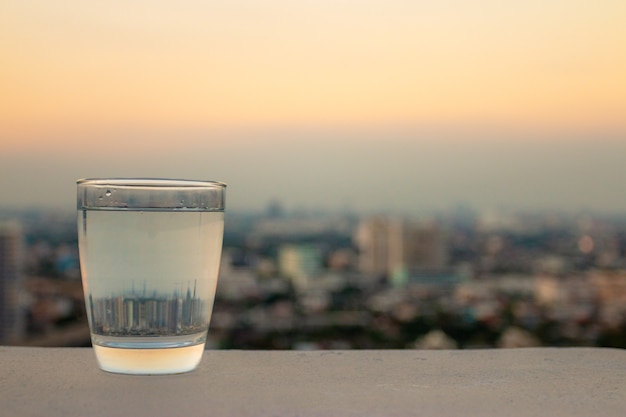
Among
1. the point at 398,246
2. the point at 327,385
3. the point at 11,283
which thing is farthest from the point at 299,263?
the point at 327,385

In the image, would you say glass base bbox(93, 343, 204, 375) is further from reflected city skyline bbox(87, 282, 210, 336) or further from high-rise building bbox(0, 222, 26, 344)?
high-rise building bbox(0, 222, 26, 344)

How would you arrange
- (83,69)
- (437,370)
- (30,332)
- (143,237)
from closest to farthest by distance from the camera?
1. (143,237)
2. (437,370)
3. (83,69)
4. (30,332)

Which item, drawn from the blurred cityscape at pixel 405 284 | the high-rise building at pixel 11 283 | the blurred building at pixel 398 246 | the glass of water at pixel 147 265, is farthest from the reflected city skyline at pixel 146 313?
the blurred building at pixel 398 246

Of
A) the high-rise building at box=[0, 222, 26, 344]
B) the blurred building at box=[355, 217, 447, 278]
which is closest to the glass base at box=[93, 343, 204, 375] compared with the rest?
the high-rise building at box=[0, 222, 26, 344]

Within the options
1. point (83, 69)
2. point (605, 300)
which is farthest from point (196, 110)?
point (605, 300)

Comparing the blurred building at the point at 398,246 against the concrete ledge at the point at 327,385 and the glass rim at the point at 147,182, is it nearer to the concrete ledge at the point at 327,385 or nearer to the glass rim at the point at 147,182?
the concrete ledge at the point at 327,385

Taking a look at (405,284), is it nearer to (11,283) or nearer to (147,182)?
(11,283)

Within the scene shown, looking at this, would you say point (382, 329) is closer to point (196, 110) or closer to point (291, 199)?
point (291, 199)
